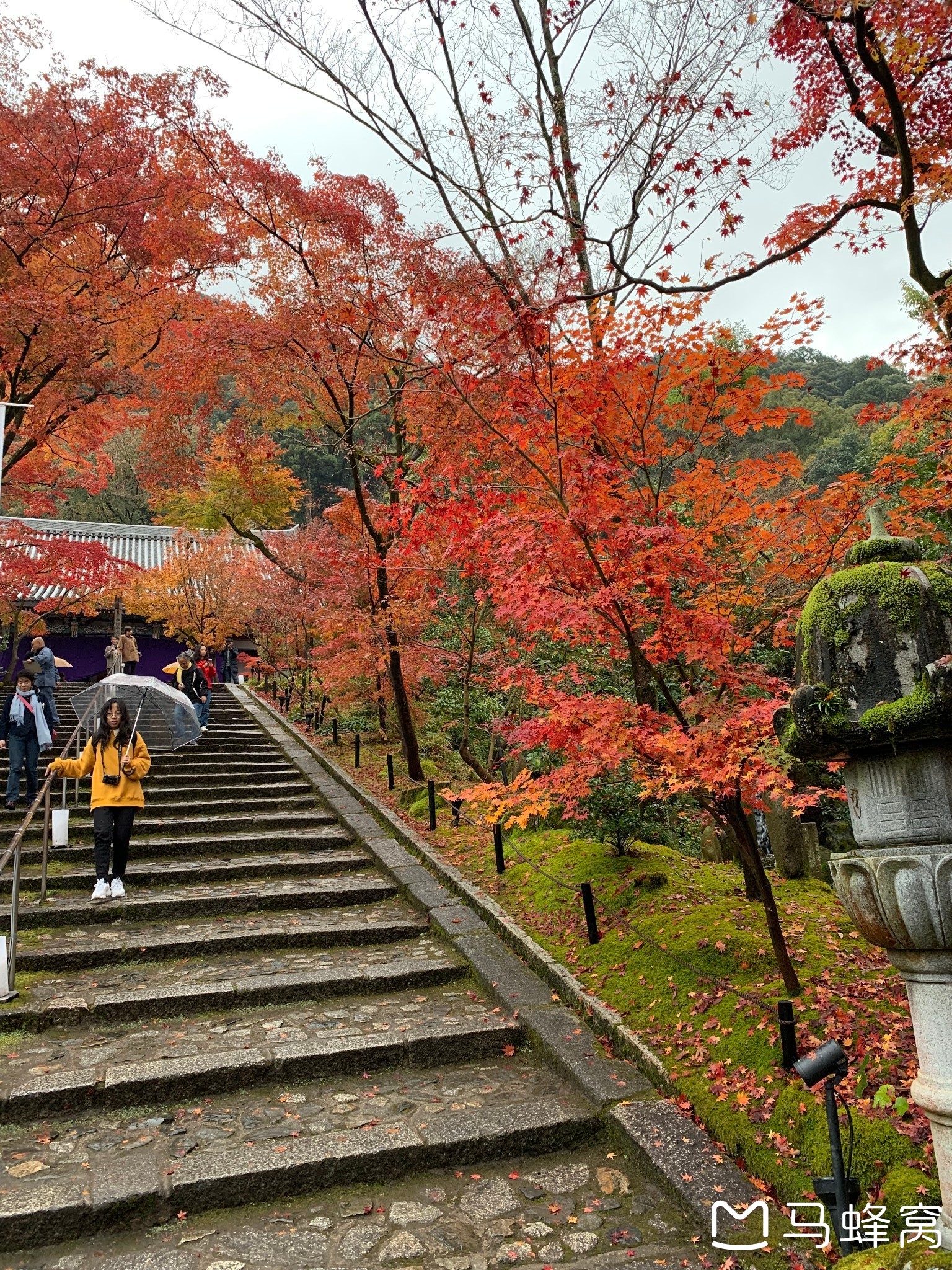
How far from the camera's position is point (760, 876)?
15.9 ft

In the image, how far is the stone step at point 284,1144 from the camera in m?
3.79

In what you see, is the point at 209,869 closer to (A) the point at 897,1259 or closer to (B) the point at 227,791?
(B) the point at 227,791

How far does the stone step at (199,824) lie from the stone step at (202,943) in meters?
2.25

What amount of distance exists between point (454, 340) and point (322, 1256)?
7.78 meters

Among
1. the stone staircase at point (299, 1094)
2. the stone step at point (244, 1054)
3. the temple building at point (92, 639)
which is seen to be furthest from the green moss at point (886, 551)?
the temple building at point (92, 639)

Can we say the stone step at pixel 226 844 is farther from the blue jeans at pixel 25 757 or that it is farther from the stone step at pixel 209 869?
the blue jeans at pixel 25 757

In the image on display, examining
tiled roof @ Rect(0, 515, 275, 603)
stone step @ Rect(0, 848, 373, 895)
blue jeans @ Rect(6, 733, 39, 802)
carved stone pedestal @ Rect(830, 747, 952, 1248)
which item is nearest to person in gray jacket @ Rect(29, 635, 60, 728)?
blue jeans @ Rect(6, 733, 39, 802)

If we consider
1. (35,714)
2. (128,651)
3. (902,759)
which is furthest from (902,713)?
(128,651)

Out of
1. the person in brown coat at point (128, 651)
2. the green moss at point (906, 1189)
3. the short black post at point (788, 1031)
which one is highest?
the person in brown coat at point (128, 651)

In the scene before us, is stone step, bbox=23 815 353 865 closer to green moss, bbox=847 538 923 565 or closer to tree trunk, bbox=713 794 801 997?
tree trunk, bbox=713 794 801 997

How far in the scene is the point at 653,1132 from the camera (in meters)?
4.28

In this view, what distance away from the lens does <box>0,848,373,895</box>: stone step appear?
25.5ft

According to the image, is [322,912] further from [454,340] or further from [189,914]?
[454,340]

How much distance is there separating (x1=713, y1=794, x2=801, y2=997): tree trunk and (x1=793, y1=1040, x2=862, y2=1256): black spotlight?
4.81 feet
